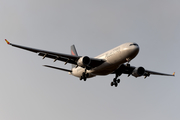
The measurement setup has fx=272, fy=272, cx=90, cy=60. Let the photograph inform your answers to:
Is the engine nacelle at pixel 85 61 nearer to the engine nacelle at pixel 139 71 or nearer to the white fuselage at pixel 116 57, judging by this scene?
the white fuselage at pixel 116 57

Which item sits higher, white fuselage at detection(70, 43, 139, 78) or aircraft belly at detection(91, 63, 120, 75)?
white fuselage at detection(70, 43, 139, 78)

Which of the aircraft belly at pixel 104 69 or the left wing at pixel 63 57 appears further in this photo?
the aircraft belly at pixel 104 69

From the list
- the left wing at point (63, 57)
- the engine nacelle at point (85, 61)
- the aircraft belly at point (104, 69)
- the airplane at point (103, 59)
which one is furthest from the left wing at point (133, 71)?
the engine nacelle at point (85, 61)

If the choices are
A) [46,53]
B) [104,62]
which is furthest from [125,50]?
[46,53]

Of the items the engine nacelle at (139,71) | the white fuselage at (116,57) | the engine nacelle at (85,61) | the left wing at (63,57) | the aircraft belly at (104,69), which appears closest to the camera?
the white fuselage at (116,57)

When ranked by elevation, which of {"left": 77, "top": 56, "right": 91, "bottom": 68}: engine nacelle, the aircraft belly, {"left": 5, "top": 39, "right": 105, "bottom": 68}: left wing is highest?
{"left": 5, "top": 39, "right": 105, "bottom": 68}: left wing

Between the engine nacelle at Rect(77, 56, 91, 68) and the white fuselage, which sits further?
the engine nacelle at Rect(77, 56, 91, 68)

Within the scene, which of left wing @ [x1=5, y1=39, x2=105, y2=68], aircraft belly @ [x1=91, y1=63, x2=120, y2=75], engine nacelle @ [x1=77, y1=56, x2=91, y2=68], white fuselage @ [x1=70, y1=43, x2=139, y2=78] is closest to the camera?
white fuselage @ [x1=70, y1=43, x2=139, y2=78]

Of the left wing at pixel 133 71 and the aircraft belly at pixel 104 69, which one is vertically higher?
the left wing at pixel 133 71

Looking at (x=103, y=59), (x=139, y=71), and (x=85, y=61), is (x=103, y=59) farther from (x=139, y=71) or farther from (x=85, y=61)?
(x=139, y=71)

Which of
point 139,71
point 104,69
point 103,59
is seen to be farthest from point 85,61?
point 139,71

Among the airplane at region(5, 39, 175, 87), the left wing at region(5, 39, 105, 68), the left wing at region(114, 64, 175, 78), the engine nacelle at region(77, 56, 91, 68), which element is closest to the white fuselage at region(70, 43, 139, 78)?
the airplane at region(5, 39, 175, 87)

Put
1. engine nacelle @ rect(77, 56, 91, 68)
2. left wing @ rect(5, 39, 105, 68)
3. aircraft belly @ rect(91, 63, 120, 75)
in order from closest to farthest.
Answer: left wing @ rect(5, 39, 105, 68) < engine nacelle @ rect(77, 56, 91, 68) < aircraft belly @ rect(91, 63, 120, 75)

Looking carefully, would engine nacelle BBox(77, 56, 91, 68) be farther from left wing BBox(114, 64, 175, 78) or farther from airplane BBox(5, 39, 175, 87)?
left wing BBox(114, 64, 175, 78)
